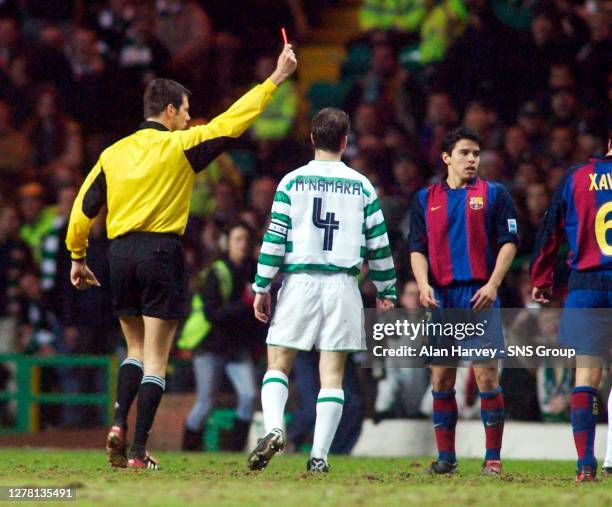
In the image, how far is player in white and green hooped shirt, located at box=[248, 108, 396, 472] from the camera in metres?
8.49

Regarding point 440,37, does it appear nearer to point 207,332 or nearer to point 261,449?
point 207,332

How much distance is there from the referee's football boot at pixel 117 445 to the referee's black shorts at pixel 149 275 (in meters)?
0.72

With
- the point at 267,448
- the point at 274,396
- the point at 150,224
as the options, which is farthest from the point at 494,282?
the point at 150,224

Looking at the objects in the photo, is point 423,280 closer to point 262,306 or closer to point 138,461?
point 262,306

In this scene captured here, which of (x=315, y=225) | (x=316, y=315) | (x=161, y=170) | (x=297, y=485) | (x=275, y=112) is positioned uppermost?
(x=275, y=112)

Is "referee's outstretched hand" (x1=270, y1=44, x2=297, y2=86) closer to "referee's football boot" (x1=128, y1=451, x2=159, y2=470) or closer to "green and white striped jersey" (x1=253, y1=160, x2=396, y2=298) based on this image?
"green and white striped jersey" (x1=253, y1=160, x2=396, y2=298)

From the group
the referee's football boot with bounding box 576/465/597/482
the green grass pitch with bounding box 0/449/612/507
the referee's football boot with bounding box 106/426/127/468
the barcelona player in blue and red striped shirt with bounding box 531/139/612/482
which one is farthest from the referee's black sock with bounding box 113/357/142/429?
the referee's football boot with bounding box 576/465/597/482

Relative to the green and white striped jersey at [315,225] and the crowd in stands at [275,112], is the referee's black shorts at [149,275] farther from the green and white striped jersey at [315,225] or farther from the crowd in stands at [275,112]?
the crowd in stands at [275,112]

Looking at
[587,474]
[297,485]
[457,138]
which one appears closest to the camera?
[297,485]

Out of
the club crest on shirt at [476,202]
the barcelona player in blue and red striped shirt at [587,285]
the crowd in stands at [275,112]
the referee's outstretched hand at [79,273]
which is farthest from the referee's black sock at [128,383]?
the crowd in stands at [275,112]

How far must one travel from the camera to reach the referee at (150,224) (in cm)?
887

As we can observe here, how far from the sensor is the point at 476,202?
29.4ft

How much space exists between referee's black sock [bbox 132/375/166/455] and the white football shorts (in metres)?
0.79

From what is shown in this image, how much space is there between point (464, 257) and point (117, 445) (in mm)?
2301
